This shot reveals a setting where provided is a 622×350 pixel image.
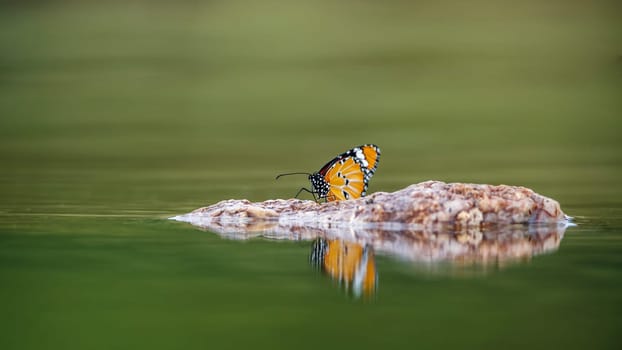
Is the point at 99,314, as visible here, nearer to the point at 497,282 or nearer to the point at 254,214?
the point at 497,282

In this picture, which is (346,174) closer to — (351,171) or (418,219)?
(351,171)

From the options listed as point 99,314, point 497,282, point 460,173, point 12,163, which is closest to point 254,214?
Result: point 497,282

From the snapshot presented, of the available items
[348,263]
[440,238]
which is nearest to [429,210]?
[440,238]

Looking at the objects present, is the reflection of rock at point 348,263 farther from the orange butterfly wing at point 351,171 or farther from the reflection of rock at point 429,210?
the orange butterfly wing at point 351,171

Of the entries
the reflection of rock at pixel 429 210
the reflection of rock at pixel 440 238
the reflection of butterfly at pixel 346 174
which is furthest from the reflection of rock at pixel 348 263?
the reflection of butterfly at pixel 346 174

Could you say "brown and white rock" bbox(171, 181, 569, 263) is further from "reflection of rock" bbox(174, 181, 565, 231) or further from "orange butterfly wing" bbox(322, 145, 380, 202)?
"orange butterfly wing" bbox(322, 145, 380, 202)

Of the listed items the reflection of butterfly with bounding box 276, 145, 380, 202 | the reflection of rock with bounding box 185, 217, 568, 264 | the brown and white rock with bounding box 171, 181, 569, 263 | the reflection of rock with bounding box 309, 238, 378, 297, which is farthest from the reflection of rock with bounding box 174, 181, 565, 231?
the reflection of rock with bounding box 309, 238, 378, 297
